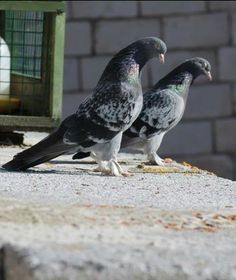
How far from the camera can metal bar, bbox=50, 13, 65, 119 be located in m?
5.51

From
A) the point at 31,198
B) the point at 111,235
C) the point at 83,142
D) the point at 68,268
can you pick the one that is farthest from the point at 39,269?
the point at 83,142

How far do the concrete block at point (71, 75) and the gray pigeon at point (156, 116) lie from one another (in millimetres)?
3053

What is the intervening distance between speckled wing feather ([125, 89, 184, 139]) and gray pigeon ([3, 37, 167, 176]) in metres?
0.60

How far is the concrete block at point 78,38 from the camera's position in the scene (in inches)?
347

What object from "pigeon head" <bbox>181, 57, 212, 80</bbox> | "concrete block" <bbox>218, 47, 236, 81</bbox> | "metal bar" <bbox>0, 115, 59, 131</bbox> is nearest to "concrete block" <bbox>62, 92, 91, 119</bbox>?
"concrete block" <bbox>218, 47, 236, 81</bbox>

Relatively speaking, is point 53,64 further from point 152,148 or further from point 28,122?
point 152,148

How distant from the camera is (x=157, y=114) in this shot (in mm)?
5586

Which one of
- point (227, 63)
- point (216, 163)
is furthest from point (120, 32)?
point (216, 163)

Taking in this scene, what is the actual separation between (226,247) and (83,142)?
2005 millimetres

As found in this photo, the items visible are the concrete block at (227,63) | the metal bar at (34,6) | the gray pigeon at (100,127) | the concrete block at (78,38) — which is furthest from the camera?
the concrete block at (227,63)

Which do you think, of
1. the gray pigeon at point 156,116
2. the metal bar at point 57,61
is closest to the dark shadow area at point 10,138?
the metal bar at point 57,61

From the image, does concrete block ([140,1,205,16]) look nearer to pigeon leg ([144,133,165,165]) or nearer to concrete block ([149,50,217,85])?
concrete block ([149,50,217,85])

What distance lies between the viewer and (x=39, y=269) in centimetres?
253

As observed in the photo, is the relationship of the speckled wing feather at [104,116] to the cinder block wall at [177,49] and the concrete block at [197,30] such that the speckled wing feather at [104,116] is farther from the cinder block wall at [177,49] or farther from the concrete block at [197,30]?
the concrete block at [197,30]
